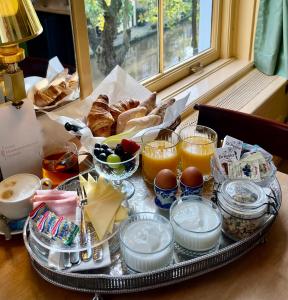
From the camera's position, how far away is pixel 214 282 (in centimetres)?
74

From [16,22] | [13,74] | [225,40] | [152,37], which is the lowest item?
[225,40]

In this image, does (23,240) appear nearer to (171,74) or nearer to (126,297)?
(126,297)

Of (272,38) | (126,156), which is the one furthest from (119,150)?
(272,38)

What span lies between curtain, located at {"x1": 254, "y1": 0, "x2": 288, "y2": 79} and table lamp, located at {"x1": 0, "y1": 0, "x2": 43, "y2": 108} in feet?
4.25

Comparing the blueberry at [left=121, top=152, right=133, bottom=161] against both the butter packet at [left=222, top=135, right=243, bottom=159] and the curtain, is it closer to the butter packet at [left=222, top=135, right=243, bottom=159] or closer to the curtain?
the butter packet at [left=222, top=135, right=243, bottom=159]

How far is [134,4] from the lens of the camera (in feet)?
4.87

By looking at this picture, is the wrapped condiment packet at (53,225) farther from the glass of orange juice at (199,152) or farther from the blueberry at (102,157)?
the glass of orange juice at (199,152)

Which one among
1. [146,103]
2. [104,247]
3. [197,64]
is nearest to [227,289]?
[104,247]

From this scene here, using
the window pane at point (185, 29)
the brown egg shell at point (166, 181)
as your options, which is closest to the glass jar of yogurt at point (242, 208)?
the brown egg shell at point (166, 181)

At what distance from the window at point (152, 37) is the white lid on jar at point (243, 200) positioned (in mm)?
755

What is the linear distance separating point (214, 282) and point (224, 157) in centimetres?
30

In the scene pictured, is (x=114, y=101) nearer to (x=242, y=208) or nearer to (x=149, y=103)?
(x=149, y=103)

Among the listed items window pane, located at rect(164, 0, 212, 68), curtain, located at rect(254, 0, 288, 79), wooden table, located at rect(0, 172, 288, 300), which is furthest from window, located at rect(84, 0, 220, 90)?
wooden table, located at rect(0, 172, 288, 300)

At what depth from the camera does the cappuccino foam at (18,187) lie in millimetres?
864
